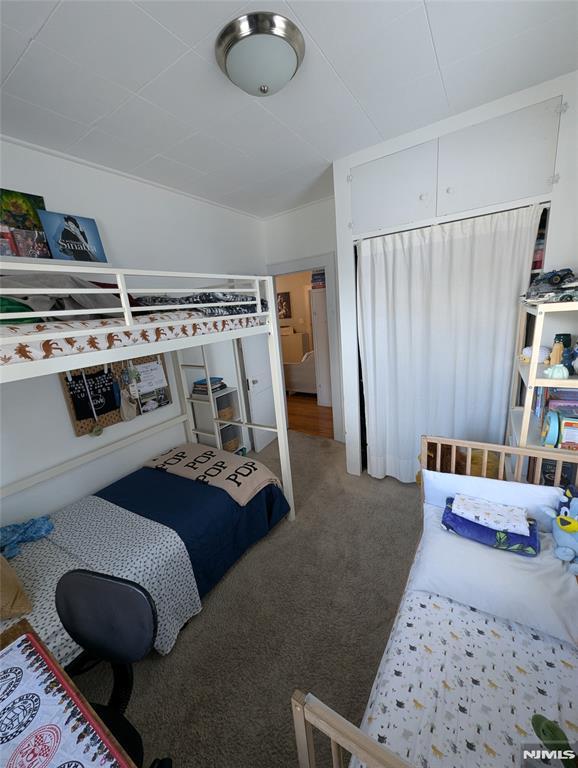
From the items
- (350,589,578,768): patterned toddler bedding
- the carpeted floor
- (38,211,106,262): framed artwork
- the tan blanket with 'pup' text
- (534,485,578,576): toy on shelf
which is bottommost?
the carpeted floor

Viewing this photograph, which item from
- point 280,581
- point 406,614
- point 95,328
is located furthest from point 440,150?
point 280,581

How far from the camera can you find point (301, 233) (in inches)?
125

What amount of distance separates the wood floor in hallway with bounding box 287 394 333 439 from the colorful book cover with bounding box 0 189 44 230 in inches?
126

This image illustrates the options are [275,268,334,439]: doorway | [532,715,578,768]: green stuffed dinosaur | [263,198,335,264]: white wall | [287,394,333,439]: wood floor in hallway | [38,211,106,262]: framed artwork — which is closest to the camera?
[532,715,578,768]: green stuffed dinosaur

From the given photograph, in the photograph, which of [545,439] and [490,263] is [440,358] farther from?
[545,439]

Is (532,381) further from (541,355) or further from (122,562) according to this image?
(122,562)

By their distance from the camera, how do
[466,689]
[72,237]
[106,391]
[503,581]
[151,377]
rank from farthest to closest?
[151,377] → [106,391] → [72,237] → [503,581] → [466,689]

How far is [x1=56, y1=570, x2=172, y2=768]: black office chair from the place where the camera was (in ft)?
2.91

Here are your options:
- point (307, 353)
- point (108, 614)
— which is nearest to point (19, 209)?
point (108, 614)

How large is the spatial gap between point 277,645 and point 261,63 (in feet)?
8.59

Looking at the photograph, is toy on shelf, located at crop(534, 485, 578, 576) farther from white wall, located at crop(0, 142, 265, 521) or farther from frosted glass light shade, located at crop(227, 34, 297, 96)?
white wall, located at crop(0, 142, 265, 521)

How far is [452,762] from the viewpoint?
756 millimetres

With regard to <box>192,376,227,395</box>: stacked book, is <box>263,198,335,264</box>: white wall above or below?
above
